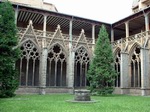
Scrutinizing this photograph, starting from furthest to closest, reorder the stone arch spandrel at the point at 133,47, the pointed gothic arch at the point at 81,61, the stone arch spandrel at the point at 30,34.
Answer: the pointed gothic arch at the point at 81,61 → the stone arch spandrel at the point at 133,47 → the stone arch spandrel at the point at 30,34

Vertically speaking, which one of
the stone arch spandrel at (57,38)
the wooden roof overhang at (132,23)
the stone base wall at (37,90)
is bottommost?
the stone base wall at (37,90)

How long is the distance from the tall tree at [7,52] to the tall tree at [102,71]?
7.74m

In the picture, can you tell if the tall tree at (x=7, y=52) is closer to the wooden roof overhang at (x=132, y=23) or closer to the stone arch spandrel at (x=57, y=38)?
the stone arch spandrel at (x=57, y=38)

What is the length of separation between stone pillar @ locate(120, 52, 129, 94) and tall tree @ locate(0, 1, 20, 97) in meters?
12.7

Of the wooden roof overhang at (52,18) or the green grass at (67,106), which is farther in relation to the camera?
the wooden roof overhang at (52,18)

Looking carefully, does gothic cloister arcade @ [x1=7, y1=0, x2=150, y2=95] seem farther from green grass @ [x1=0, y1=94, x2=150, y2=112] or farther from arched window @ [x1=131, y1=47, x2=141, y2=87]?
green grass @ [x1=0, y1=94, x2=150, y2=112]

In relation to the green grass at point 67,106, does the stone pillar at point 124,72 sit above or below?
above

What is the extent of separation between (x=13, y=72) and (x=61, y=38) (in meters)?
9.13

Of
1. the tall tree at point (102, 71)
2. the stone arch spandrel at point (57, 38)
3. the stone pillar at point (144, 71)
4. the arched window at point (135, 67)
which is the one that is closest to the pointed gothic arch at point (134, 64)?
the arched window at point (135, 67)

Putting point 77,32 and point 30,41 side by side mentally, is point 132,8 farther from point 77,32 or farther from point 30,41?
point 30,41

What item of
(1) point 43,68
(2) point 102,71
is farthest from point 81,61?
(2) point 102,71

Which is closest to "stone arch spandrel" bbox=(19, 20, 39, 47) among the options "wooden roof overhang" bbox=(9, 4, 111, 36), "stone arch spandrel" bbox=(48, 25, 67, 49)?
"wooden roof overhang" bbox=(9, 4, 111, 36)

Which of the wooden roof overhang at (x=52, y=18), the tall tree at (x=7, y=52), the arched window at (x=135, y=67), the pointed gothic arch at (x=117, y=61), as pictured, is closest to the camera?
the tall tree at (x=7, y=52)

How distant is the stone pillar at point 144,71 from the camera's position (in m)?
21.5
